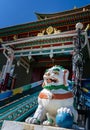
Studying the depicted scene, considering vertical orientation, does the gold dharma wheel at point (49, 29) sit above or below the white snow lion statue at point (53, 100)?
above

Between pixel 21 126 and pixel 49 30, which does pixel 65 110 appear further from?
pixel 49 30

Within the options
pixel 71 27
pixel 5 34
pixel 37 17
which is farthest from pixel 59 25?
pixel 37 17

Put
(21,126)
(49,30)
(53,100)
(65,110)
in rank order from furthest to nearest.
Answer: (49,30)
(53,100)
(65,110)
(21,126)

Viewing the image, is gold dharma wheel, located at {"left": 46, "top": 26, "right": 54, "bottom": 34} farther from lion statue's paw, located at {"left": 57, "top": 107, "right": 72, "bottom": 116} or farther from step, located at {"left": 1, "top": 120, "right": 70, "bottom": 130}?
step, located at {"left": 1, "top": 120, "right": 70, "bottom": 130}

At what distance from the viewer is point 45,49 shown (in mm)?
8883

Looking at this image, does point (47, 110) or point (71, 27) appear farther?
point (71, 27)

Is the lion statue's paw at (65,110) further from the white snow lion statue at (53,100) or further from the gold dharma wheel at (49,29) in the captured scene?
the gold dharma wheel at (49,29)

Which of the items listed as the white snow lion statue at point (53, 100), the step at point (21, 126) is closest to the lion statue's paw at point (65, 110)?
the white snow lion statue at point (53, 100)

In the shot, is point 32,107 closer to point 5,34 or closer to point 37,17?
point 5,34

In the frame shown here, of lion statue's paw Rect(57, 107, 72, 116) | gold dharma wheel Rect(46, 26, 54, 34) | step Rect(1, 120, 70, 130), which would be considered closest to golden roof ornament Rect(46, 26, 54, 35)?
gold dharma wheel Rect(46, 26, 54, 34)

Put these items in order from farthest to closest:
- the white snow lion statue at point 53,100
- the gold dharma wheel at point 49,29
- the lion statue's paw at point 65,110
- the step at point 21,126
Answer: the gold dharma wheel at point 49,29, the white snow lion statue at point 53,100, the lion statue's paw at point 65,110, the step at point 21,126

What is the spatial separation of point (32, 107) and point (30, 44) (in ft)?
15.1

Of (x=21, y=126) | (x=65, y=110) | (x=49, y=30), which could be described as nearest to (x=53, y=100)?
(x=65, y=110)

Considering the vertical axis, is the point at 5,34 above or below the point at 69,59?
above
